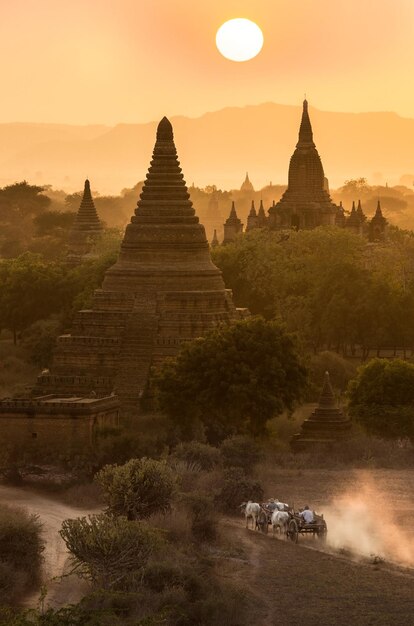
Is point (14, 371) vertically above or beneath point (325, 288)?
beneath

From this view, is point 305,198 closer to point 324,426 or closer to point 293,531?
point 324,426

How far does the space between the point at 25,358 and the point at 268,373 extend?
19.9 meters

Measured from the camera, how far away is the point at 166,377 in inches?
2068

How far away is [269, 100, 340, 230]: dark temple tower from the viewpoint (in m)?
108

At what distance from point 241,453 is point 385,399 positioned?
22.5 feet

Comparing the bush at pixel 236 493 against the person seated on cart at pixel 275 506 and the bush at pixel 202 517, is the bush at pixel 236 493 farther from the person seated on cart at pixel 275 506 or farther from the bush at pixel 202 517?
the bush at pixel 202 517

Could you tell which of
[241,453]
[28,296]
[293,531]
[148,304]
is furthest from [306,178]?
[293,531]

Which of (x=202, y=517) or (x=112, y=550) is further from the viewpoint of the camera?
(x=202, y=517)

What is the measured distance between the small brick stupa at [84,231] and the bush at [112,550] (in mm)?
63934

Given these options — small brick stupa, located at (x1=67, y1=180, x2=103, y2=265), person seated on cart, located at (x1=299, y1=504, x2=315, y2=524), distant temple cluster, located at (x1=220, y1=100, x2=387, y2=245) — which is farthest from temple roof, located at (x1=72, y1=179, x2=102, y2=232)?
person seated on cart, located at (x1=299, y1=504, x2=315, y2=524)

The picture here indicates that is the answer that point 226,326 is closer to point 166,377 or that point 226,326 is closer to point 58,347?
point 166,377

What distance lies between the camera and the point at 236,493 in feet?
146

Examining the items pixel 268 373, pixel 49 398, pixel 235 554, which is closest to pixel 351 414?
pixel 268 373

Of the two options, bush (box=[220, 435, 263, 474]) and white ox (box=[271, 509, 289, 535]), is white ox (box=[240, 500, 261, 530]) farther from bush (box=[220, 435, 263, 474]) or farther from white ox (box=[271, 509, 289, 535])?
bush (box=[220, 435, 263, 474])
